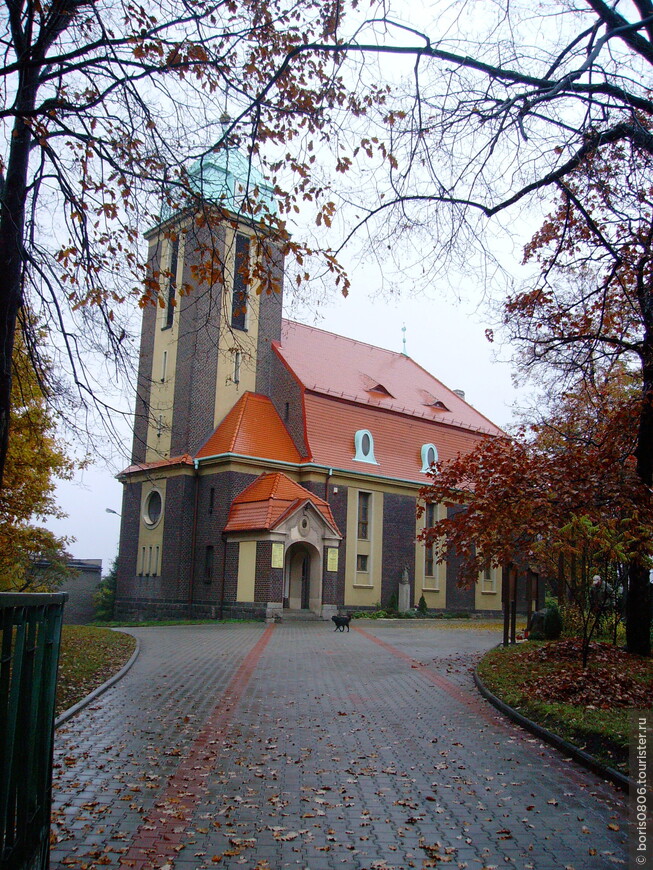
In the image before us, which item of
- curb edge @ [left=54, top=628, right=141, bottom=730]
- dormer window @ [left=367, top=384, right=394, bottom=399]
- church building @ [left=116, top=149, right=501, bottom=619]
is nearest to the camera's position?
curb edge @ [left=54, top=628, right=141, bottom=730]

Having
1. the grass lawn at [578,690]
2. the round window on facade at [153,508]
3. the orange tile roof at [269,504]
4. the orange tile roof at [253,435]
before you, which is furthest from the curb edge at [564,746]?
the round window on facade at [153,508]

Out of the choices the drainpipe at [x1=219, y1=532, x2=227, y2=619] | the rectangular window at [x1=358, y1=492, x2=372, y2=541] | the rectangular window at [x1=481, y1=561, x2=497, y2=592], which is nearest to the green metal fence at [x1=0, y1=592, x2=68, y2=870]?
the drainpipe at [x1=219, y1=532, x2=227, y2=619]

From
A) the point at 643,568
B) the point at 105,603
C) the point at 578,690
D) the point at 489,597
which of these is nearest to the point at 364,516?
the point at 489,597

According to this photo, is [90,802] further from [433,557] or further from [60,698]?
[433,557]

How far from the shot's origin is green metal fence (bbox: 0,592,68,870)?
3098mm

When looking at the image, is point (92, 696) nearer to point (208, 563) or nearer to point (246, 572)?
point (246, 572)

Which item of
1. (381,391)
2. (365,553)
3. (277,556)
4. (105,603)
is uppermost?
(381,391)

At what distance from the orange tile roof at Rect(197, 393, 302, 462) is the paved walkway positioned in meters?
20.3

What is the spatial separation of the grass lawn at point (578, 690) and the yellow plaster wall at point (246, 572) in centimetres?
1490

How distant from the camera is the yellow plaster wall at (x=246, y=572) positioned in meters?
29.7

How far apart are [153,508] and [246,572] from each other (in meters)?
7.21

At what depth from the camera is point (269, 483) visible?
31266mm

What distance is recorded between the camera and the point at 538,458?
43.2ft

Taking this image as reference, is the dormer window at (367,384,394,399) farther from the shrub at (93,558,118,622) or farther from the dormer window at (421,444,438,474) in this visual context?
the shrub at (93,558,118,622)
